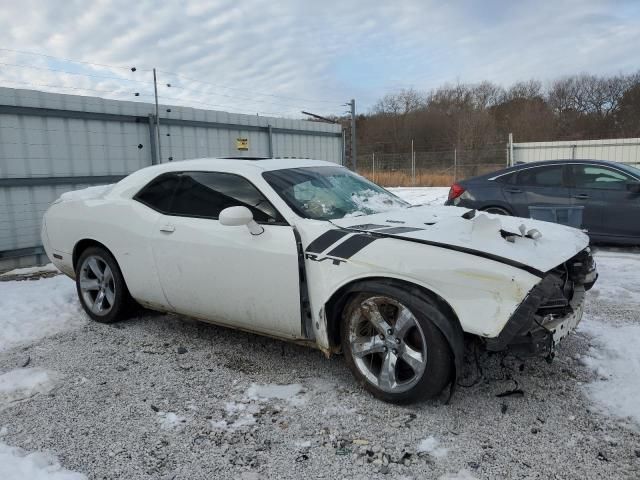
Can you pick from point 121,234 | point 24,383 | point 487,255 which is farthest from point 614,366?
point 24,383

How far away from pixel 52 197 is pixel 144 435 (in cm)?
740

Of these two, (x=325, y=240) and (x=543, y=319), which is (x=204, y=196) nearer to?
(x=325, y=240)

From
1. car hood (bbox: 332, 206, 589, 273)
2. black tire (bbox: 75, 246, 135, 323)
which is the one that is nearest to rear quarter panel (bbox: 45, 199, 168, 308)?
black tire (bbox: 75, 246, 135, 323)

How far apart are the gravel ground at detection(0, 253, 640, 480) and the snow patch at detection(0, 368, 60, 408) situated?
9cm

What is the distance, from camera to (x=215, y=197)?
392 cm

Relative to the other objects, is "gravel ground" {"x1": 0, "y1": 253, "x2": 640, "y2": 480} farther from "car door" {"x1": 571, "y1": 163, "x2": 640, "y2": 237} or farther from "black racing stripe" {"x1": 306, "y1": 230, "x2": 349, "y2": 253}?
"car door" {"x1": 571, "y1": 163, "x2": 640, "y2": 237}

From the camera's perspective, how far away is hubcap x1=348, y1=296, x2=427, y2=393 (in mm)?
2963

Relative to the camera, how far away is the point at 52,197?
8.95 m

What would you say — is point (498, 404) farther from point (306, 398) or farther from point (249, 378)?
point (249, 378)

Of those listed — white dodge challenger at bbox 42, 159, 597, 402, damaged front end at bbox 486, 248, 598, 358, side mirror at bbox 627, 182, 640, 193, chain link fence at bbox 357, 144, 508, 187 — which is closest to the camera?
damaged front end at bbox 486, 248, 598, 358

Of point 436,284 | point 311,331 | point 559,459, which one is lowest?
point 559,459

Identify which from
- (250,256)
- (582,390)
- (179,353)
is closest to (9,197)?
(179,353)

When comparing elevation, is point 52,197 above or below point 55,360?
above

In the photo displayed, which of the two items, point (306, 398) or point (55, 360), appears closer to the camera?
point (306, 398)
